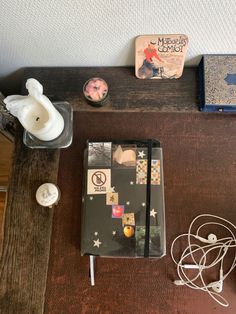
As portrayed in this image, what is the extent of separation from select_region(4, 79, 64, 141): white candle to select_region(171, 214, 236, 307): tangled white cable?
396 mm

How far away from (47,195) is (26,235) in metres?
0.11

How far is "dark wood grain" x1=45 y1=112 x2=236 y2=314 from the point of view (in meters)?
0.67

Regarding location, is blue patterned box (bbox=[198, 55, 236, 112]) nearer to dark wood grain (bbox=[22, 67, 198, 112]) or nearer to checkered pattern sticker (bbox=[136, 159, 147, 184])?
dark wood grain (bbox=[22, 67, 198, 112])

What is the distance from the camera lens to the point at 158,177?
Result: 71 centimetres

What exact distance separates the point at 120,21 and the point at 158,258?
1.78 ft

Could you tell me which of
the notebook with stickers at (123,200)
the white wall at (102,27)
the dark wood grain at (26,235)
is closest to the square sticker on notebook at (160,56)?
the white wall at (102,27)

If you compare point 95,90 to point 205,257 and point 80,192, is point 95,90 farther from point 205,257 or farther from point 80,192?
point 205,257

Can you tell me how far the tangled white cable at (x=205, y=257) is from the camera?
2.17ft

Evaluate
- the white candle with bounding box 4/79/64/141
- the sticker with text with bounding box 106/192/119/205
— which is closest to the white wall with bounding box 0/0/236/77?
the white candle with bounding box 4/79/64/141

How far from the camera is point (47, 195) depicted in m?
0.70

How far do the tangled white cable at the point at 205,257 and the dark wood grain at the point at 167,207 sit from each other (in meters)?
0.01

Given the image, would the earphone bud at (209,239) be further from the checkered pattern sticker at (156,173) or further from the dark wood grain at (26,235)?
the dark wood grain at (26,235)

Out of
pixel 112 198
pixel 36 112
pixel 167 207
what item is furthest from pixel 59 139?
pixel 167 207

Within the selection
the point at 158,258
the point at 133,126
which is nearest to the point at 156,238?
the point at 158,258
